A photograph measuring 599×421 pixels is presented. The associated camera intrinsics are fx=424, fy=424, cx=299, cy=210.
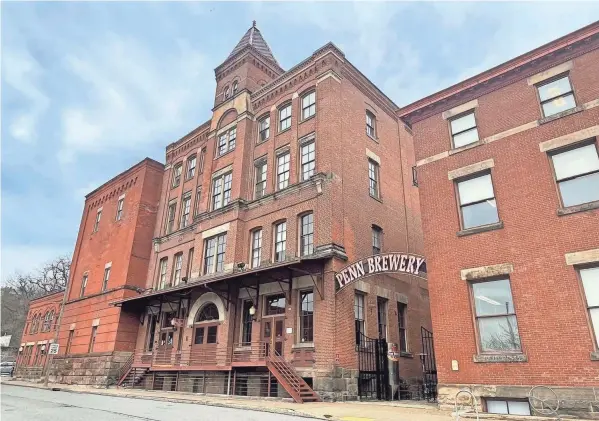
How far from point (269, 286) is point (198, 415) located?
10077mm

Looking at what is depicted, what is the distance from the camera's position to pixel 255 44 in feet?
108

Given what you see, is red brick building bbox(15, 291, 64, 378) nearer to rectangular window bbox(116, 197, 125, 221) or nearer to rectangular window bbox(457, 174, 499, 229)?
rectangular window bbox(116, 197, 125, 221)

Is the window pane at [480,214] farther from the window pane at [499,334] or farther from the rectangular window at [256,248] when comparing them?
the rectangular window at [256,248]

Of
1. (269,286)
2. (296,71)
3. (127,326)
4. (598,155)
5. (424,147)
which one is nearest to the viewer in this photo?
(598,155)

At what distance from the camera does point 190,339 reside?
2473 cm

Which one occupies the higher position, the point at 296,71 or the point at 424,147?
the point at 296,71

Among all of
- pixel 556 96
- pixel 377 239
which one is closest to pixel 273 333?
pixel 377 239

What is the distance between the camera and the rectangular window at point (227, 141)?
28641mm

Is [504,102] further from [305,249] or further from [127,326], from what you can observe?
[127,326]

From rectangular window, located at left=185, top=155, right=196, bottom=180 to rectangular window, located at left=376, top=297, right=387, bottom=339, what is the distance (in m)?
17.8

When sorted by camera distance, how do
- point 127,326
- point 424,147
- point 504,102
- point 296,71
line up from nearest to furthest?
1. point 504,102
2. point 424,147
3. point 296,71
4. point 127,326

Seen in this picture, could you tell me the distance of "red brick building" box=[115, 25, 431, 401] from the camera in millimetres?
19234

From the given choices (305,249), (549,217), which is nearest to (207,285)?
(305,249)

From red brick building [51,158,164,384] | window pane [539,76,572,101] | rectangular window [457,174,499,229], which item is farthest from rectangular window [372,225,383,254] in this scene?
red brick building [51,158,164,384]
